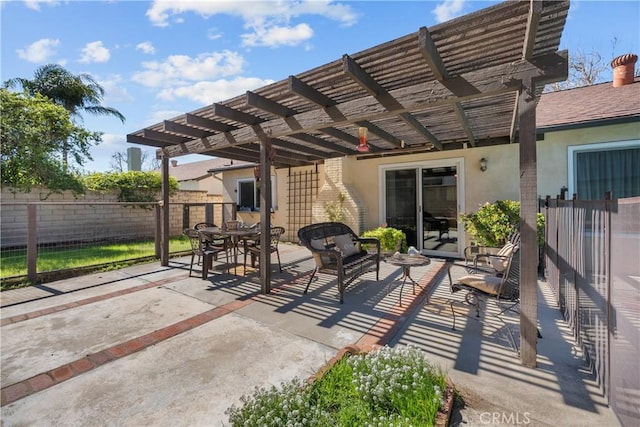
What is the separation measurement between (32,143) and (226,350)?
1035 centimetres

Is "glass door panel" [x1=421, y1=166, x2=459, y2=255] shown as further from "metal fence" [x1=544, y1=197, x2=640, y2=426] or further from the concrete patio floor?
"metal fence" [x1=544, y1=197, x2=640, y2=426]

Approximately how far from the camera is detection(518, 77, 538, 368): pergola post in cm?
263

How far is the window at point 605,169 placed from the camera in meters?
5.68

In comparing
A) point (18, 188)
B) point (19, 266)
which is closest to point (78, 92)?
point (18, 188)

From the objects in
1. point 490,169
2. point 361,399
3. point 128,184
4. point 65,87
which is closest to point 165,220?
point 128,184

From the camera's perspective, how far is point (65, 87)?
49.1 feet

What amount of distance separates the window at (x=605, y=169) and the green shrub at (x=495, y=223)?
1280 mm

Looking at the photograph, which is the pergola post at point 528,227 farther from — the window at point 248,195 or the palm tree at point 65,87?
the palm tree at point 65,87

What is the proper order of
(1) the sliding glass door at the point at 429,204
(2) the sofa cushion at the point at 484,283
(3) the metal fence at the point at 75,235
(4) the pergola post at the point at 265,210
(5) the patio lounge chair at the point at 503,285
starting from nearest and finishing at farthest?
(5) the patio lounge chair at the point at 503,285
(2) the sofa cushion at the point at 484,283
(4) the pergola post at the point at 265,210
(3) the metal fence at the point at 75,235
(1) the sliding glass door at the point at 429,204

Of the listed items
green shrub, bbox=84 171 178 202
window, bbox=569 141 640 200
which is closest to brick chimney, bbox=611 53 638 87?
window, bbox=569 141 640 200

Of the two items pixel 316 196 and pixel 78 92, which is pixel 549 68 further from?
pixel 78 92

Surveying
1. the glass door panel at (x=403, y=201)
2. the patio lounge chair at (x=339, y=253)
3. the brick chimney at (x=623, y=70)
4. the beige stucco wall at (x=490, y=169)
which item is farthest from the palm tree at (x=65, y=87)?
the brick chimney at (x=623, y=70)

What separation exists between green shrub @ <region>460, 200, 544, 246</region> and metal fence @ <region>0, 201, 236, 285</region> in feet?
22.6

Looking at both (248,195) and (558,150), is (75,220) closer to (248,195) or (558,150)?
(248,195)
